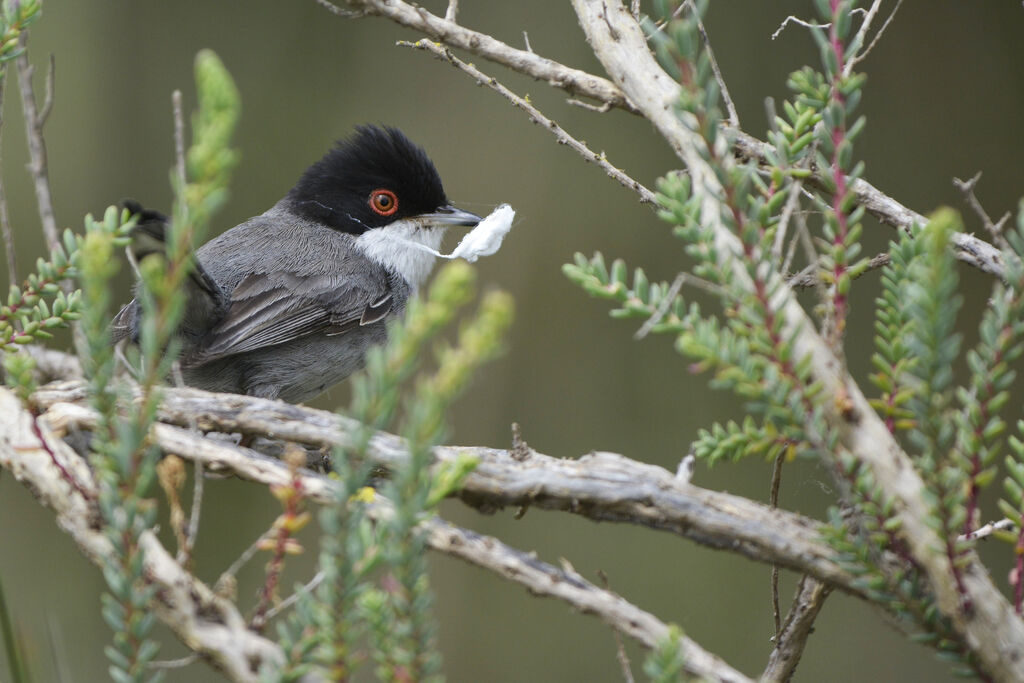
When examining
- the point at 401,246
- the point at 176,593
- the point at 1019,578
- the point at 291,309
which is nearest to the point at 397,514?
the point at 176,593

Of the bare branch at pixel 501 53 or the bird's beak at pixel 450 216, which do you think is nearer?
the bare branch at pixel 501 53

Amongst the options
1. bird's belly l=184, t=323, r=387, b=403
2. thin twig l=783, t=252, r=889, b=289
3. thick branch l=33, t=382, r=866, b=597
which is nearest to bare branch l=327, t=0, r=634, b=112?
thin twig l=783, t=252, r=889, b=289

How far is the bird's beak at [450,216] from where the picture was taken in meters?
3.87

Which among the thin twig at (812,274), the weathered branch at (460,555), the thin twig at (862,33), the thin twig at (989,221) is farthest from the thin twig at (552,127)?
the weathered branch at (460,555)

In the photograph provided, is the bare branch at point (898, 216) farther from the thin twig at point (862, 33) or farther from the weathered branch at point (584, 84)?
the thin twig at point (862, 33)

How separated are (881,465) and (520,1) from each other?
435 cm

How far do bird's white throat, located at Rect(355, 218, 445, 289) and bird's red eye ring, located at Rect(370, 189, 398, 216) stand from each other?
2.2 inches

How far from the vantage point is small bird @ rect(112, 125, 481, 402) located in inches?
122

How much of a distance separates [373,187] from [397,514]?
120 inches

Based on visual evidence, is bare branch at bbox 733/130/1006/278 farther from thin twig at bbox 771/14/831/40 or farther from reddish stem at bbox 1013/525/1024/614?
reddish stem at bbox 1013/525/1024/614

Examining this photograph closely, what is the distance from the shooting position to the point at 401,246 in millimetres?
3887

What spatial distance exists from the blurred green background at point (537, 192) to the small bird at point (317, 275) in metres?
1.17

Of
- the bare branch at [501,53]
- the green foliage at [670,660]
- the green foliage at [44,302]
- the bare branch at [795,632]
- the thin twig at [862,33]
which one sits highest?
the thin twig at [862,33]

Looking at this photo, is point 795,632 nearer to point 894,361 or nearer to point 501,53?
point 894,361
